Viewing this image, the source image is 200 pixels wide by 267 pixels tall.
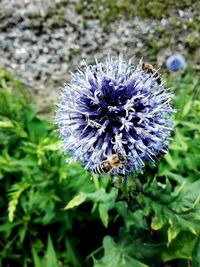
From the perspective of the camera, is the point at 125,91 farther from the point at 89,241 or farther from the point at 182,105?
the point at 89,241

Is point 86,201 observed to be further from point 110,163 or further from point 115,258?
point 110,163

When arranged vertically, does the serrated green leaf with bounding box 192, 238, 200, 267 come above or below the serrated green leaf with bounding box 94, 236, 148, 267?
above

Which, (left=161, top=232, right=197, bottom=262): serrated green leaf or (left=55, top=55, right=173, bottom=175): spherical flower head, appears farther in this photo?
(left=161, top=232, right=197, bottom=262): serrated green leaf

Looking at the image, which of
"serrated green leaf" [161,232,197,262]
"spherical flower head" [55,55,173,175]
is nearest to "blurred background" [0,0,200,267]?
"serrated green leaf" [161,232,197,262]

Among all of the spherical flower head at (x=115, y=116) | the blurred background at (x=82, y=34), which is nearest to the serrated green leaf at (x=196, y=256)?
the spherical flower head at (x=115, y=116)

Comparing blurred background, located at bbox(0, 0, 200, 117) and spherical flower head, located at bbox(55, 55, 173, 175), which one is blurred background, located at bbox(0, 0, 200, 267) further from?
spherical flower head, located at bbox(55, 55, 173, 175)

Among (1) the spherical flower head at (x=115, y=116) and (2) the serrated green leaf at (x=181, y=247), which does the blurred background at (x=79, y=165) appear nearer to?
(2) the serrated green leaf at (x=181, y=247)
